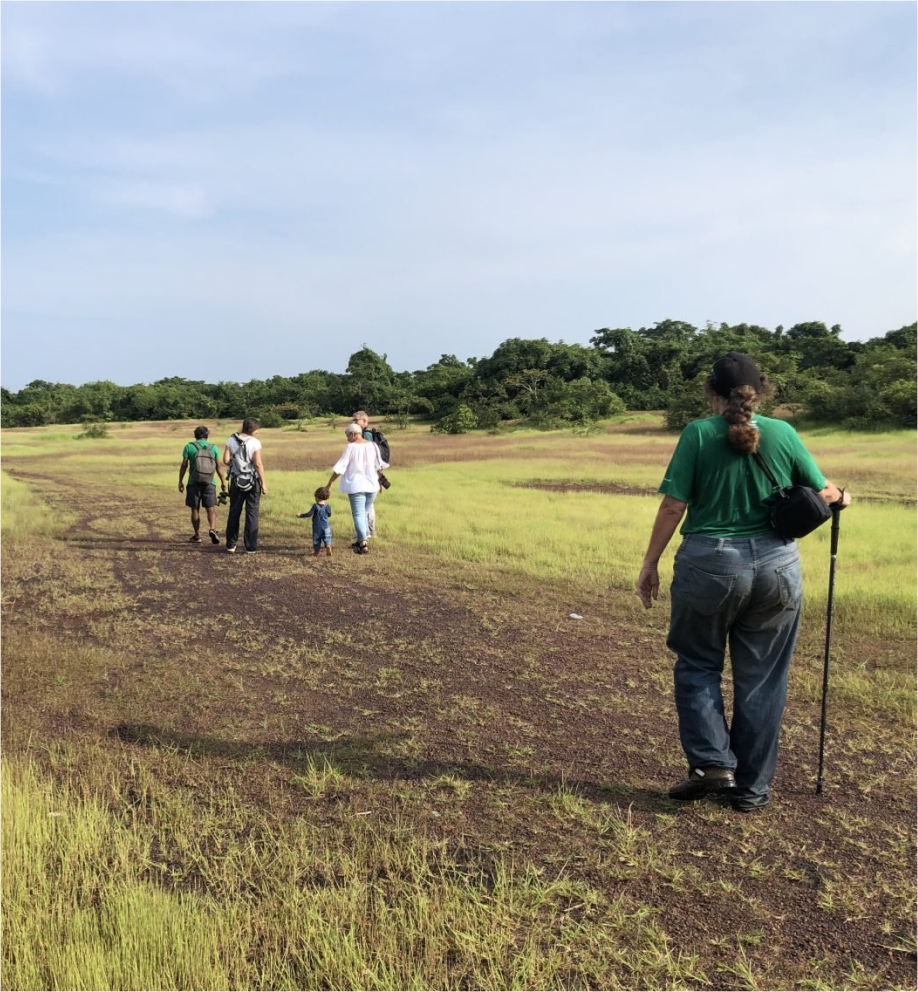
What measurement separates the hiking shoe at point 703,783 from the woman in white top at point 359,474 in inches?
270

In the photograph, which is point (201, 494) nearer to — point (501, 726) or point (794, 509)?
point (501, 726)

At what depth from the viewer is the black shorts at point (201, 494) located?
10609 millimetres

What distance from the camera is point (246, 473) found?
9523mm

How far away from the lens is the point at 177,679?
16.9ft

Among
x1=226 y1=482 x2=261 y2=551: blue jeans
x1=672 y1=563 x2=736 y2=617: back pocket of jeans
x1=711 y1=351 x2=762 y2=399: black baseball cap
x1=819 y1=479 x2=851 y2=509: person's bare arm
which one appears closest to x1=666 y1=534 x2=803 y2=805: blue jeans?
x1=672 y1=563 x2=736 y2=617: back pocket of jeans

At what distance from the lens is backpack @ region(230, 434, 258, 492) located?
947 centimetres

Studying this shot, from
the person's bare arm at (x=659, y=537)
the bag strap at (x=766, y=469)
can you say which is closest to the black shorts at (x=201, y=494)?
the person's bare arm at (x=659, y=537)

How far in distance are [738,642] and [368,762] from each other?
204 centimetres

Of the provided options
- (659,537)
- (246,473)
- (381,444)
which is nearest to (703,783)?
(659,537)

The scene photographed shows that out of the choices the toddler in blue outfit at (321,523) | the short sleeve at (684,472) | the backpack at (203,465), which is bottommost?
the toddler in blue outfit at (321,523)

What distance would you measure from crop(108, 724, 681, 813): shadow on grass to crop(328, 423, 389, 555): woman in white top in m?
5.59

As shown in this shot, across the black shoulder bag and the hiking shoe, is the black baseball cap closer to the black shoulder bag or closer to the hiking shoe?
the black shoulder bag

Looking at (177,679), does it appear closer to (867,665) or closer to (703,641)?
(703,641)

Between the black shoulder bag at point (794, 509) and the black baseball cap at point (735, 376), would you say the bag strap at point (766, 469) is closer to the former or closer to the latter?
the black shoulder bag at point (794, 509)
